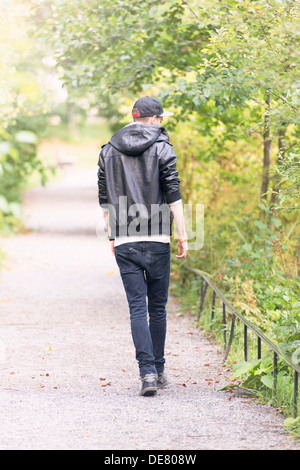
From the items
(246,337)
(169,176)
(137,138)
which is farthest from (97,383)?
(137,138)

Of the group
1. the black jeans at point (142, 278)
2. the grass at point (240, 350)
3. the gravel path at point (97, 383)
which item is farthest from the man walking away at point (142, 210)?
the grass at point (240, 350)

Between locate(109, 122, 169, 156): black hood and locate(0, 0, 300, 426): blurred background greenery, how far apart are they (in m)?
0.78

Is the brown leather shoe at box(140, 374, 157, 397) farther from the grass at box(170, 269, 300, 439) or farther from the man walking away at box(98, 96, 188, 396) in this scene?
the grass at box(170, 269, 300, 439)

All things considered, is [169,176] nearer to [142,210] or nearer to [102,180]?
[142,210]

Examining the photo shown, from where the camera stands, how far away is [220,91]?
6430 millimetres

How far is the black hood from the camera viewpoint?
4867 mm

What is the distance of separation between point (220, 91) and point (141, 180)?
1872 millimetres

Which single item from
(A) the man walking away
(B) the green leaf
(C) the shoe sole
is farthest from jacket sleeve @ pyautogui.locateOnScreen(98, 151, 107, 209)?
(B) the green leaf

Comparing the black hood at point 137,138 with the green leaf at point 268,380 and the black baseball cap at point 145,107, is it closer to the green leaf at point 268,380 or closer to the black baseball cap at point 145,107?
the black baseball cap at point 145,107

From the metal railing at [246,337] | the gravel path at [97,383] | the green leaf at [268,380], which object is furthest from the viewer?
the green leaf at [268,380]

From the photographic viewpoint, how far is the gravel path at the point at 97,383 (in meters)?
3.95

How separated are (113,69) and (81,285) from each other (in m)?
3.09

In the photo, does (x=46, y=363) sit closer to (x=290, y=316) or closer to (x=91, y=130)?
(x=290, y=316)
